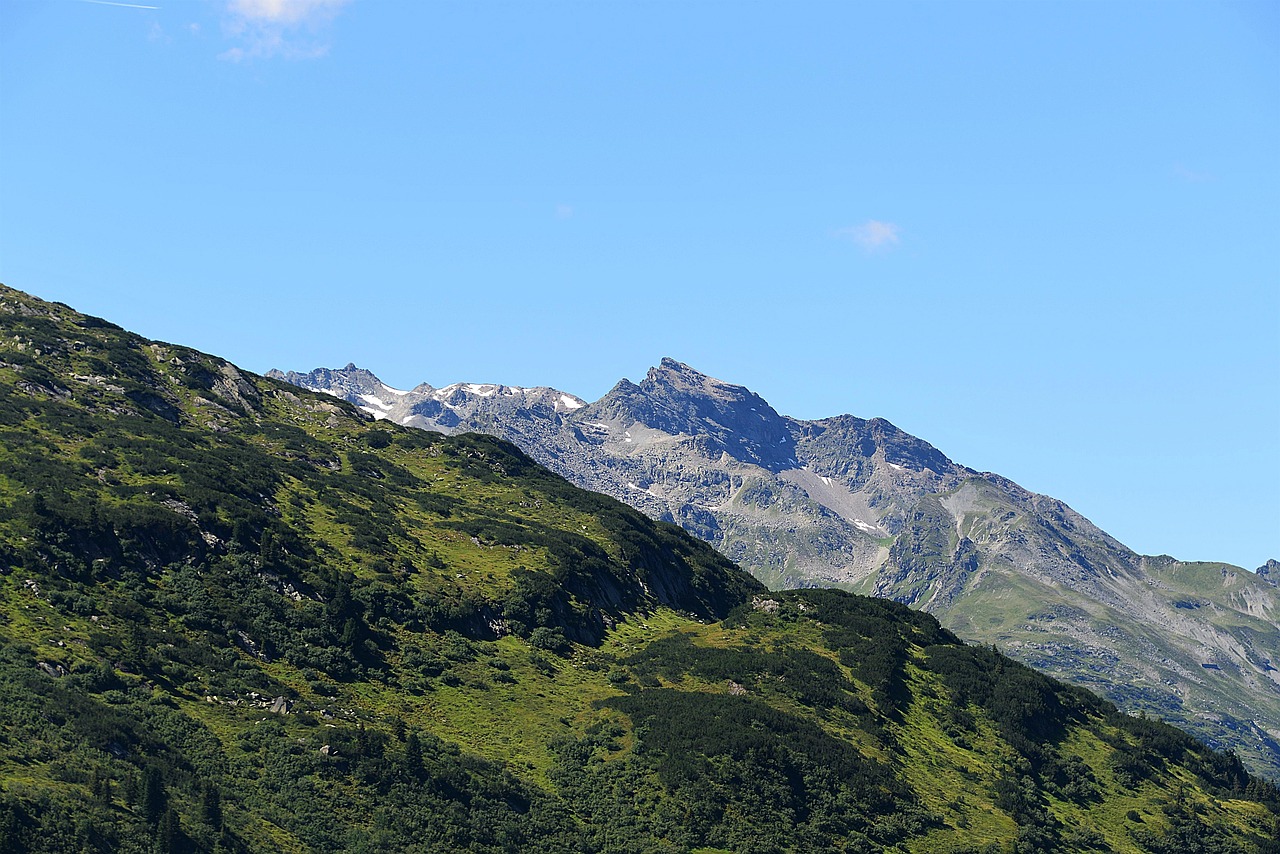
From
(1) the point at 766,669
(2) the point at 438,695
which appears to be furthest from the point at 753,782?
(2) the point at 438,695

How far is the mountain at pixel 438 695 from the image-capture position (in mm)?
97562

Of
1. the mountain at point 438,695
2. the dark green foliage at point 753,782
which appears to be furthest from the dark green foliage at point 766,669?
the dark green foliage at point 753,782

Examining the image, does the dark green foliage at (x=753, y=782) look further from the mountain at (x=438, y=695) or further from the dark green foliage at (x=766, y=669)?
the dark green foliage at (x=766, y=669)

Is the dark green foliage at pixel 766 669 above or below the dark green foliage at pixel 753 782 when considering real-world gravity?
above

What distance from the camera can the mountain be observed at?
97.6 m

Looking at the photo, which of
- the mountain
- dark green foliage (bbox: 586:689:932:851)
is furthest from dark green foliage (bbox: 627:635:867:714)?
dark green foliage (bbox: 586:689:932:851)

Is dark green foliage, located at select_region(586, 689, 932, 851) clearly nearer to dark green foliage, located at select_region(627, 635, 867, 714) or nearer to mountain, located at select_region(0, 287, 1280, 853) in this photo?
mountain, located at select_region(0, 287, 1280, 853)

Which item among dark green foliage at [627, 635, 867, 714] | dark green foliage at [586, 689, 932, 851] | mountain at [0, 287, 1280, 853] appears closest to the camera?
mountain at [0, 287, 1280, 853]

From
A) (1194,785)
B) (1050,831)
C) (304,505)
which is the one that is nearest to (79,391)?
(304,505)

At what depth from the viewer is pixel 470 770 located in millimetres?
113000

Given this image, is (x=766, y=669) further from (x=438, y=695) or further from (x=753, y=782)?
(x=438, y=695)

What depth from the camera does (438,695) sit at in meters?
130

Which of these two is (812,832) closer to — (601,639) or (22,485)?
(601,639)

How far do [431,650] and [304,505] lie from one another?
38656 mm
